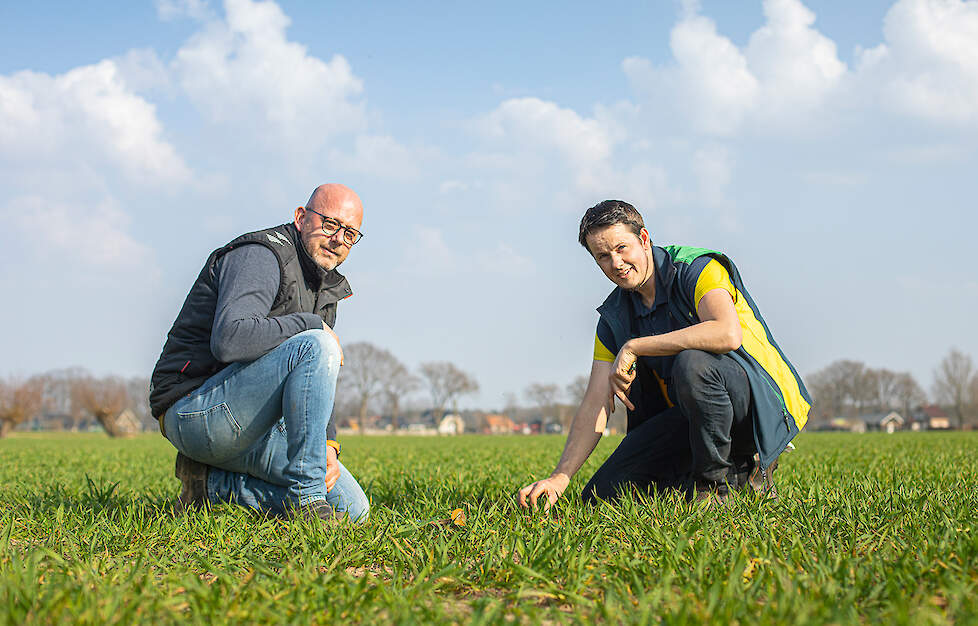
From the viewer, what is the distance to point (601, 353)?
4141mm

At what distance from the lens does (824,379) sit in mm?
88938

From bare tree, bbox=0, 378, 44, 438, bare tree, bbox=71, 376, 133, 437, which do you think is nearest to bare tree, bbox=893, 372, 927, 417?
bare tree, bbox=71, 376, 133, 437

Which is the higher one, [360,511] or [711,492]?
[711,492]

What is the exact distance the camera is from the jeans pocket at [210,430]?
11.5 ft

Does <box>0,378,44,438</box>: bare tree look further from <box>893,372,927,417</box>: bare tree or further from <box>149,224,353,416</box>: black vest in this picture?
<box>893,372,927,417</box>: bare tree

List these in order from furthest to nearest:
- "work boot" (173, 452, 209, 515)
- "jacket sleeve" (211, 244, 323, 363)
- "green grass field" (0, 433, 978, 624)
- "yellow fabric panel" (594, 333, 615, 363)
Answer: "yellow fabric panel" (594, 333, 615, 363), "work boot" (173, 452, 209, 515), "jacket sleeve" (211, 244, 323, 363), "green grass field" (0, 433, 978, 624)

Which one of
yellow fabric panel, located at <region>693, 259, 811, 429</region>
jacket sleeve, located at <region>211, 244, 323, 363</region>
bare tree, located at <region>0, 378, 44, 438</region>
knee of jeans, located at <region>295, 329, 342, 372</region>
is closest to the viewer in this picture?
jacket sleeve, located at <region>211, 244, 323, 363</region>

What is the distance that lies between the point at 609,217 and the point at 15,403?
52.7 metres

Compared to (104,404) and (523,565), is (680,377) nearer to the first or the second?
(523,565)

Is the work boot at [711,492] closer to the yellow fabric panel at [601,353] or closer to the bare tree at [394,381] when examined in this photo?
the yellow fabric panel at [601,353]

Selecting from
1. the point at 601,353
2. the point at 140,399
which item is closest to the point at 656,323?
the point at 601,353

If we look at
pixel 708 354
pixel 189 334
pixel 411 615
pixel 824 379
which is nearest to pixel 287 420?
pixel 189 334

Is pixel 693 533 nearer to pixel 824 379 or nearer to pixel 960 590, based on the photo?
pixel 960 590

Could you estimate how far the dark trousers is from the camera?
3.48 metres
